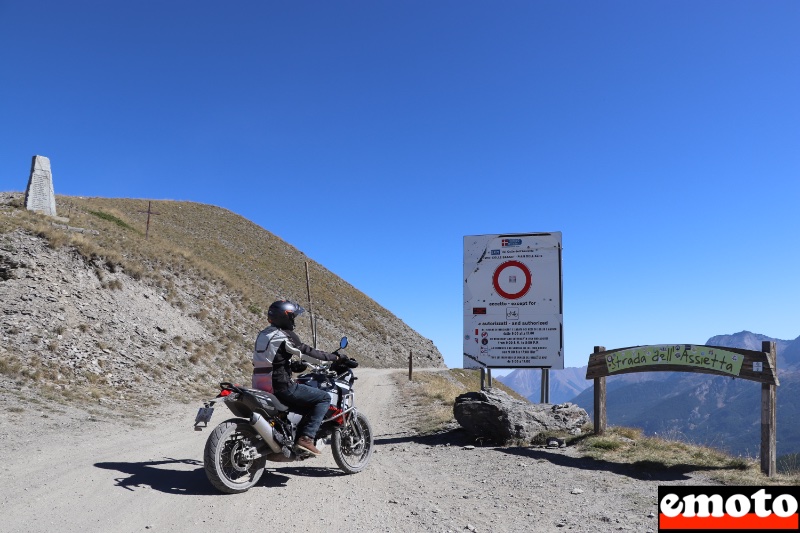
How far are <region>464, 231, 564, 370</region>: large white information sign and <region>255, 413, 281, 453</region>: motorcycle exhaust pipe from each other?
6444 millimetres

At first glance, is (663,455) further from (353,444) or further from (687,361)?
(353,444)

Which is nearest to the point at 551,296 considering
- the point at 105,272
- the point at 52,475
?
the point at 52,475

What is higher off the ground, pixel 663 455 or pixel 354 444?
pixel 354 444

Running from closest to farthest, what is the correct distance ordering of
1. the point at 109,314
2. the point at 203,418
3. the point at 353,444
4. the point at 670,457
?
the point at 203,418
the point at 353,444
the point at 670,457
the point at 109,314

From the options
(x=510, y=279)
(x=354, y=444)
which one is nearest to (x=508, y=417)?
(x=510, y=279)

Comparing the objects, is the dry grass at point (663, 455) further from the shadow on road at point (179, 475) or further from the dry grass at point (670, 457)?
the shadow on road at point (179, 475)

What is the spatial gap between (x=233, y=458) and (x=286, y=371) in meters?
1.19

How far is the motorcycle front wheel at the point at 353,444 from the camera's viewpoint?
7355mm

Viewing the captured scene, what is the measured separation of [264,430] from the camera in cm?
638

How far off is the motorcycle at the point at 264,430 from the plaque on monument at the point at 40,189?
25238 millimetres

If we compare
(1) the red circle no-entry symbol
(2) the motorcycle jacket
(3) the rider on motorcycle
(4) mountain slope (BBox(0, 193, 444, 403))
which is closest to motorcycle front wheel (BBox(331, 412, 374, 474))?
(3) the rider on motorcycle

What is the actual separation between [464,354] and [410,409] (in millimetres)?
5231

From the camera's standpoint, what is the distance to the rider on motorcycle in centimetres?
658

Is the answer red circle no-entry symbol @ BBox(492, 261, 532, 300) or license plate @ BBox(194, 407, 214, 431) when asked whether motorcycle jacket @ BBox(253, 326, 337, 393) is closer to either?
license plate @ BBox(194, 407, 214, 431)
